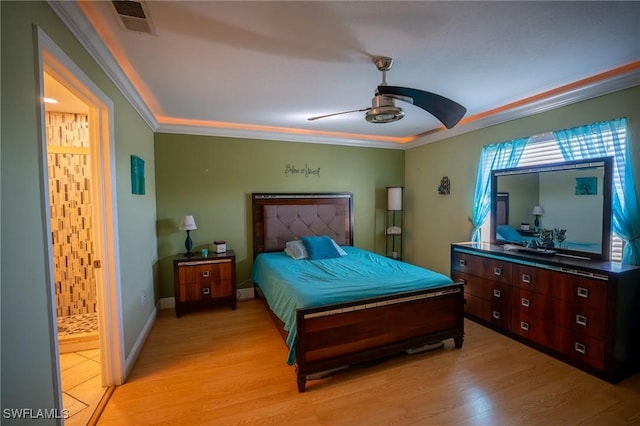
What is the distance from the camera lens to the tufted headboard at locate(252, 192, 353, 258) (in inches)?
166

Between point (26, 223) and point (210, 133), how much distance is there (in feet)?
10.1

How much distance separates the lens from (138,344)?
8.82 ft

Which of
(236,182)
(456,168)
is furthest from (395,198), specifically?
(236,182)

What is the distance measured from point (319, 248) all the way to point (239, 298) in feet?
4.75

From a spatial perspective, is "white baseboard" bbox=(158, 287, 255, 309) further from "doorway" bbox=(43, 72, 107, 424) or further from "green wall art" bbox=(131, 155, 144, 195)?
"green wall art" bbox=(131, 155, 144, 195)

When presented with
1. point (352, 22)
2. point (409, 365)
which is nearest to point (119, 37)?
point (352, 22)

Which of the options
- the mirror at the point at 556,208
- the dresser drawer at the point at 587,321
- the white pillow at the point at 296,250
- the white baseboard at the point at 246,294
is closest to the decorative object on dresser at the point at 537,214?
the mirror at the point at 556,208

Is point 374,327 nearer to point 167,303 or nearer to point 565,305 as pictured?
point 565,305

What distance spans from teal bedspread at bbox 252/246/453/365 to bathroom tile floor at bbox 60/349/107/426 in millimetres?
1434

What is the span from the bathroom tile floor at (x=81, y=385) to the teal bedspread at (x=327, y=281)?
143 cm

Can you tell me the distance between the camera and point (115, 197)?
7.15 feet

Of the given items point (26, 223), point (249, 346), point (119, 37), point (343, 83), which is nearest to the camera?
point (26, 223)

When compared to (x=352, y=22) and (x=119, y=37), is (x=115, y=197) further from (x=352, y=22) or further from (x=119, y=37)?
(x=352, y=22)

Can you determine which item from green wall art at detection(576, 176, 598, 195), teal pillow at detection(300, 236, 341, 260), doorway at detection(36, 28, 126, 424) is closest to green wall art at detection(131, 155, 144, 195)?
doorway at detection(36, 28, 126, 424)
